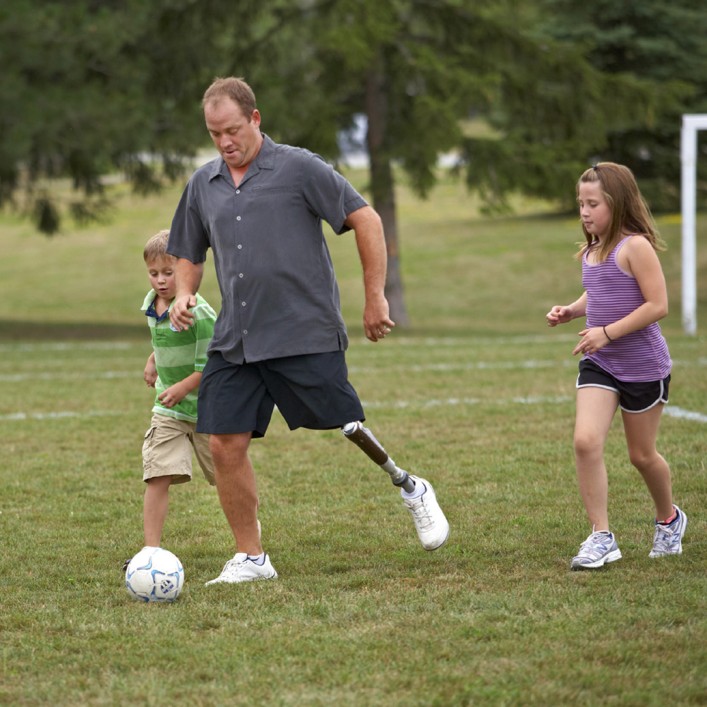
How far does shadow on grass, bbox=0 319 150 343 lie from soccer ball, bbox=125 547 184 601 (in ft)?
50.3

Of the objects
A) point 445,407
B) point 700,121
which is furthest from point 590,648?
point 700,121

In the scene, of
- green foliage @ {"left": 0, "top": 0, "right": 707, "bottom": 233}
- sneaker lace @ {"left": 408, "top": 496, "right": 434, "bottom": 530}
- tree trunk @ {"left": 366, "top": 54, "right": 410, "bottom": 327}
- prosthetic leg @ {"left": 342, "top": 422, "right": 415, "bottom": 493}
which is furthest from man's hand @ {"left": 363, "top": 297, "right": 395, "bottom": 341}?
tree trunk @ {"left": 366, "top": 54, "right": 410, "bottom": 327}

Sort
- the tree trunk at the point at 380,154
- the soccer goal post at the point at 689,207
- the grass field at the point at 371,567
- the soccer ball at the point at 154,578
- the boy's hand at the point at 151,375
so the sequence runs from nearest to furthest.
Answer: the grass field at the point at 371,567
the soccer ball at the point at 154,578
the boy's hand at the point at 151,375
the soccer goal post at the point at 689,207
the tree trunk at the point at 380,154

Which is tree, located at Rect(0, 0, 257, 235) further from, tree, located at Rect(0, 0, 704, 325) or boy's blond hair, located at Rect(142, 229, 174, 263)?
boy's blond hair, located at Rect(142, 229, 174, 263)

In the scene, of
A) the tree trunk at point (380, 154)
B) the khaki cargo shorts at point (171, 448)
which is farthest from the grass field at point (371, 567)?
the tree trunk at point (380, 154)

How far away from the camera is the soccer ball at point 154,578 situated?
4.71 metres

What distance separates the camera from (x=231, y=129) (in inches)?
194

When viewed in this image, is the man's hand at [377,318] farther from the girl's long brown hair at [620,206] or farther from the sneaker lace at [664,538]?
the sneaker lace at [664,538]

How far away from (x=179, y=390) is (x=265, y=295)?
1.99ft

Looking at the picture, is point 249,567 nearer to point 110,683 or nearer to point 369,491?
point 110,683

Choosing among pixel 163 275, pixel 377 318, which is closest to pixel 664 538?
pixel 377 318

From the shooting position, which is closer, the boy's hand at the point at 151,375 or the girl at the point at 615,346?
the girl at the point at 615,346

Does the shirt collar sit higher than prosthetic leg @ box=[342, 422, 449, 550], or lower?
higher

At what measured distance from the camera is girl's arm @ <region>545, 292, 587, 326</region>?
5262 millimetres
